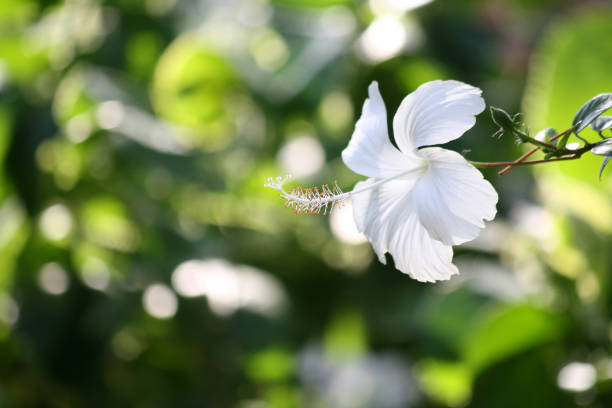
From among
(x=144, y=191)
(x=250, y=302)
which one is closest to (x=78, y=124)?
(x=144, y=191)

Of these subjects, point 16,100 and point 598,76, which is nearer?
point 598,76

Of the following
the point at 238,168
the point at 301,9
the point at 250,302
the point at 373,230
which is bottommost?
the point at 373,230

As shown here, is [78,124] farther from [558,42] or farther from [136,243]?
[558,42]

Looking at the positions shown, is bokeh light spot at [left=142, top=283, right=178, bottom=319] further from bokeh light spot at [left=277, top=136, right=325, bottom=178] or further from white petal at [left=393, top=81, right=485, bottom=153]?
white petal at [left=393, top=81, right=485, bottom=153]

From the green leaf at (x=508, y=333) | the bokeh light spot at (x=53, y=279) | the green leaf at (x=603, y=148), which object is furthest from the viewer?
the bokeh light spot at (x=53, y=279)

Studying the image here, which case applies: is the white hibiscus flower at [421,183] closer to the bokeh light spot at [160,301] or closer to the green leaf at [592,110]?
the green leaf at [592,110]

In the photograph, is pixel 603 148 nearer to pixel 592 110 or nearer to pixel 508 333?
pixel 592 110

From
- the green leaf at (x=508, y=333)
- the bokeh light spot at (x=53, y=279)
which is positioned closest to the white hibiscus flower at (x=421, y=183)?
the green leaf at (x=508, y=333)
